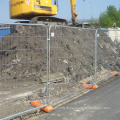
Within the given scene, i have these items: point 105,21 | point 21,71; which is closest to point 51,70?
point 21,71

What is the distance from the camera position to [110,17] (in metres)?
57.2

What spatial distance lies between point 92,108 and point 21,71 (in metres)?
4.65

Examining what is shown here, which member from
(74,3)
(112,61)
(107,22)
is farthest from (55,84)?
(107,22)

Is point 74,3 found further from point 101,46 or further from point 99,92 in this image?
point 99,92

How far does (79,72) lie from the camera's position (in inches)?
317

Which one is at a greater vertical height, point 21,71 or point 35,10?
point 35,10

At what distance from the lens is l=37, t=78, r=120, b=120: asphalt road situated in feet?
13.8

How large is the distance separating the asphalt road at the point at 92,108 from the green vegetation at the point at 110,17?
4458cm

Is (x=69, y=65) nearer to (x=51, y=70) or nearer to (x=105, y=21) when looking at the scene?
(x=51, y=70)

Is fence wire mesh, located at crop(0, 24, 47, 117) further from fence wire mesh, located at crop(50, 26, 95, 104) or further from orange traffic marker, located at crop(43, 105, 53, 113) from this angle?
orange traffic marker, located at crop(43, 105, 53, 113)

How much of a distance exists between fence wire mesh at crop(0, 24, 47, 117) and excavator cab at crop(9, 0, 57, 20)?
4.68 feet

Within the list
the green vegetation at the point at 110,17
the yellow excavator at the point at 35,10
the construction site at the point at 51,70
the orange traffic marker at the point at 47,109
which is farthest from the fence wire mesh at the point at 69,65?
the green vegetation at the point at 110,17

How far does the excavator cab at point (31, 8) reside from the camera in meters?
11.7

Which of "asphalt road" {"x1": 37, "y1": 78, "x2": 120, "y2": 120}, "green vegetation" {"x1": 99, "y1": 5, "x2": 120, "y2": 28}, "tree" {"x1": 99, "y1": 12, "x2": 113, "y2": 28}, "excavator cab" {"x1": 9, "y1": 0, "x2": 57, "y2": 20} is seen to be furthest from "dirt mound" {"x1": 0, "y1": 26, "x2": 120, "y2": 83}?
"green vegetation" {"x1": 99, "y1": 5, "x2": 120, "y2": 28}
